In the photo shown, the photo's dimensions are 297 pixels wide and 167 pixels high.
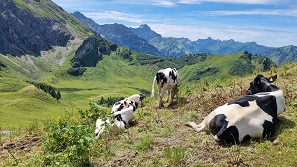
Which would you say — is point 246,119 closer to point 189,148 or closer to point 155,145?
point 189,148

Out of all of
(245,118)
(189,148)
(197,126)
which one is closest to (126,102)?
(197,126)

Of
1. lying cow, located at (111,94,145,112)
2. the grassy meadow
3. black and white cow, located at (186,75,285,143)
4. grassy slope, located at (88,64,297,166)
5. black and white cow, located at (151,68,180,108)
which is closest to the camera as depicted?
grassy slope, located at (88,64,297,166)

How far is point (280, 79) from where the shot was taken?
52.9 feet

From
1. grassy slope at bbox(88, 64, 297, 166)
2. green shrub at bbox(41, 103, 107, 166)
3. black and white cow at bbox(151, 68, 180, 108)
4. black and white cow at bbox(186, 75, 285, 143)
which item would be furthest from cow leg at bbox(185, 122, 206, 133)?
black and white cow at bbox(151, 68, 180, 108)

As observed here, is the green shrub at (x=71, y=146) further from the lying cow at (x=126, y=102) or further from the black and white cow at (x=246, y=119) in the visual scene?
the lying cow at (x=126, y=102)

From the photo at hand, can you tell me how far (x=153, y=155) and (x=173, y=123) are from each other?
11.3 feet

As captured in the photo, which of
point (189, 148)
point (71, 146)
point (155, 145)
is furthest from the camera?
point (155, 145)

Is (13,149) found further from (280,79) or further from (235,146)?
(280,79)

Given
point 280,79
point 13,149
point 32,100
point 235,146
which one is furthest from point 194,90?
point 32,100

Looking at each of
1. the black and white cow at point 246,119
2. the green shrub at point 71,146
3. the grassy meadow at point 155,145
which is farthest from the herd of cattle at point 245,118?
the green shrub at point 71,146

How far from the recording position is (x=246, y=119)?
31.2 feet

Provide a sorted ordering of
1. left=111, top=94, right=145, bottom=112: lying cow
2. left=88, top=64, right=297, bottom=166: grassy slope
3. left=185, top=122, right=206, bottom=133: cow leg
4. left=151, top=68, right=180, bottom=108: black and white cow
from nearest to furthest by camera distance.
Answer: left=88, top=64, right=297, bottom=166: grassy slope → left=185, top=122, right=206, bottom=133: cow leg → left=111, top=94, right=145, bottom=112: lying cow → left=151, top=68, right=180, bottom=108: black and white cow

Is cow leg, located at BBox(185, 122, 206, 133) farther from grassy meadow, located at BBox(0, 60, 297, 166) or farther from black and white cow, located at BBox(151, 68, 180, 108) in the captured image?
black and white cow, located at BBox(151, 68, 180, 108)

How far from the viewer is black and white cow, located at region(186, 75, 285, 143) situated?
928cm
